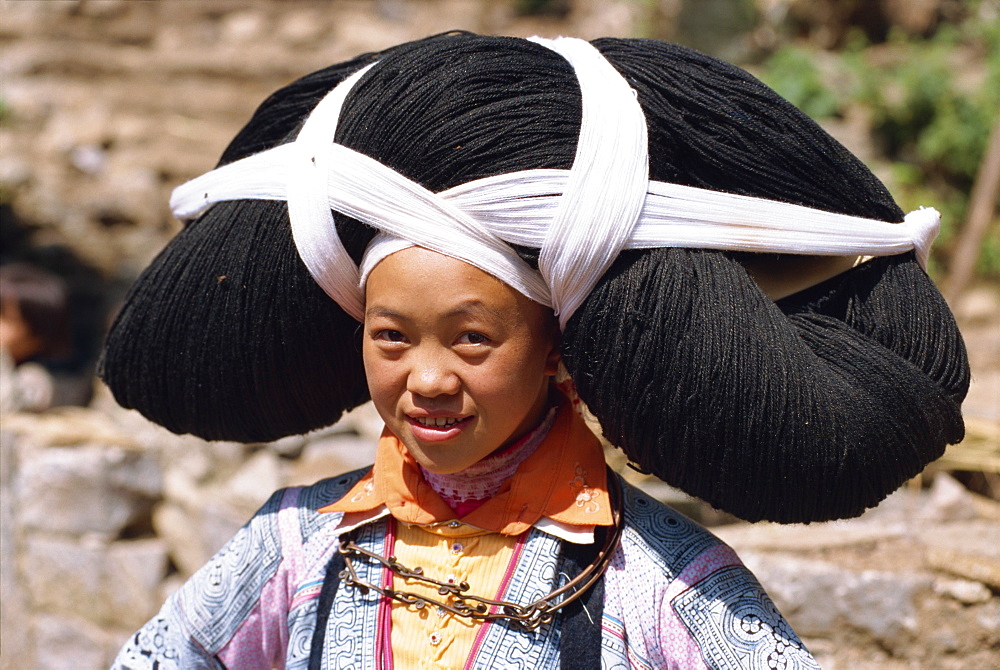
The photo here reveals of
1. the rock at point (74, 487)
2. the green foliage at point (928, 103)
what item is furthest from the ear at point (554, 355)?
the green foliage at point (928, 103)

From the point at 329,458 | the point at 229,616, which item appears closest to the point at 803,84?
the point at 329,458

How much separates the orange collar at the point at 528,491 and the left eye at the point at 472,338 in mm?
245

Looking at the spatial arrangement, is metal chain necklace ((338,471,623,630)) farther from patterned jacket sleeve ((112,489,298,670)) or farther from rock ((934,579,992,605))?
rock ((934,579,992,605))

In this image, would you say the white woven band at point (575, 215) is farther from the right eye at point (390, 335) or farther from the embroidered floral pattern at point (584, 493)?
the embroidered floral pattern at point (584, 493)

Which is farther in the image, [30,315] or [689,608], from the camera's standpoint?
[30,315]

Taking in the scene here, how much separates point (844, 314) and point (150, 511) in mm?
2709

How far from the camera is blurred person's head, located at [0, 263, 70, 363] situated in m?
3.93

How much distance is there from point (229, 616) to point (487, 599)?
43cm

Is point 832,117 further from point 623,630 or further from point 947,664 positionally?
point 623,630

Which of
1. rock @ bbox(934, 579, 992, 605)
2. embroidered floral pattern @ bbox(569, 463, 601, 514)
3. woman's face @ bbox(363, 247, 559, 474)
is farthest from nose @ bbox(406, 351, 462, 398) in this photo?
rock @ bbox(934, 579, 992, 605)

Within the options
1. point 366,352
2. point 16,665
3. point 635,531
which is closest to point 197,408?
point 366,352

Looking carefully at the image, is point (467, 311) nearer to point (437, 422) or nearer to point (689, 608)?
point (437, 422)

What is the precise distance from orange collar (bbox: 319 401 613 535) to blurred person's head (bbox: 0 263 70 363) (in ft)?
10.1

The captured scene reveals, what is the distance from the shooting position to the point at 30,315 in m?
3.98
